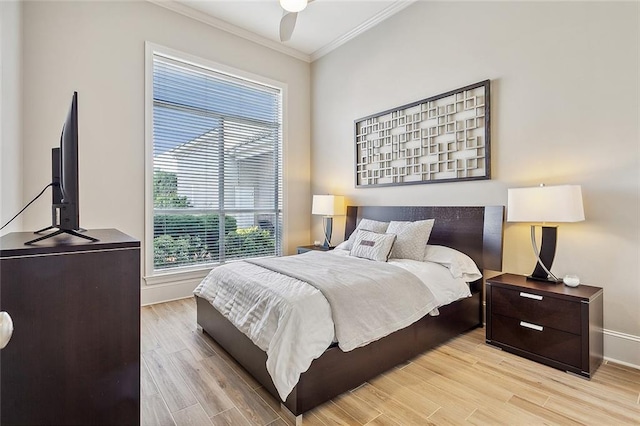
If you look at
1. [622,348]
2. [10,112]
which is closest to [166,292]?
[10,112]

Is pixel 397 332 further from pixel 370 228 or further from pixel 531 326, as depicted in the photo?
pixel 370 228

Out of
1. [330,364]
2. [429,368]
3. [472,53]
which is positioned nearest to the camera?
[330,364]

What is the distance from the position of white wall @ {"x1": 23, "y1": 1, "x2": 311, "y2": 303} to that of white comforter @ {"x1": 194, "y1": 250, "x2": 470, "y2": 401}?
A: 1.80 metres

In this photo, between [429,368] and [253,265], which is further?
[253,265]

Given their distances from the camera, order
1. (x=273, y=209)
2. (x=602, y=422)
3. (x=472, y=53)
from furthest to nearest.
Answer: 1. (x=273, y=209)
2. (x=472, y=53)
3. (x=602, y=422)

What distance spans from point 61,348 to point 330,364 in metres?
1.25

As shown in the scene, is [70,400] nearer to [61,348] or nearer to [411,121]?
[61,348]

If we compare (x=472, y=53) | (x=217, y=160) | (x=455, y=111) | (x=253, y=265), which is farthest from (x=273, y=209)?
(x=472, y=53)

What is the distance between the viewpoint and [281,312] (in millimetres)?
1770

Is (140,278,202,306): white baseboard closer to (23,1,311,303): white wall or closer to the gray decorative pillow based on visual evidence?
(23,1,311,303): white wall

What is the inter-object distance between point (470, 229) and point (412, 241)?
1.92 feet

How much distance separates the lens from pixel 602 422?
1.65 metres

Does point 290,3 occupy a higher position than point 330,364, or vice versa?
point 290,3

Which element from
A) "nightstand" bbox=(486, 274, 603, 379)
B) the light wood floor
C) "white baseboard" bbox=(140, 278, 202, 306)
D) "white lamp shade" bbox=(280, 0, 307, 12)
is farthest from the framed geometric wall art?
"white baseboard" bbox=(140, 278, 202, 306)
